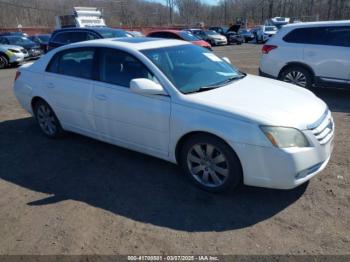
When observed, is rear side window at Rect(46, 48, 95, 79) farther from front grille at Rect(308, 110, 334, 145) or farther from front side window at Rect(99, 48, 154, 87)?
front grille at Rect(308, 110, 334, 145)

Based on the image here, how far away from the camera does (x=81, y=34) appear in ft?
38.6

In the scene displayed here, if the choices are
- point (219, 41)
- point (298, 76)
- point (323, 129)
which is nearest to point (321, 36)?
point (298, 76)

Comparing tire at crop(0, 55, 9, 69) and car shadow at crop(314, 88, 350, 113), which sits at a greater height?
car shadow at crop(314, 88, 350, 113)

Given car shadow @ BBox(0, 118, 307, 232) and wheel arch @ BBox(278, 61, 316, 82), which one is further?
wheel arch @ BBox(278, 61, 316, 82)

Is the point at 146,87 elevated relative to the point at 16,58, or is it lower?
elevated

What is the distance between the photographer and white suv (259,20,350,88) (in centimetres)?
747

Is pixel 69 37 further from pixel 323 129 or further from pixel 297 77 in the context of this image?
pixel 323 129

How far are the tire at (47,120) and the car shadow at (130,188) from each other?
8.3 inches

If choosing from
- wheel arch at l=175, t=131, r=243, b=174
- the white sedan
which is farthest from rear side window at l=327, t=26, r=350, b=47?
wheel arch at l=175, t=131, r=243, b=174

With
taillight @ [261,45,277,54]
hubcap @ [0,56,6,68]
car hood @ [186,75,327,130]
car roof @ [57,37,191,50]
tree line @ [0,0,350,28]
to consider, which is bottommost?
hubcap @ [0,56,6,68]

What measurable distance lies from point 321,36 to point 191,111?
18.0 ft

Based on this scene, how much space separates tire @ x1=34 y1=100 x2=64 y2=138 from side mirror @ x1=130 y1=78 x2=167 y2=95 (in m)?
2.12

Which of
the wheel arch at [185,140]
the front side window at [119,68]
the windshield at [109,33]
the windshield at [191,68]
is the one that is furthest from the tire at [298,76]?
the windshield at [109,33]

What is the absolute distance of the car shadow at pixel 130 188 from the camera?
3426 mm
